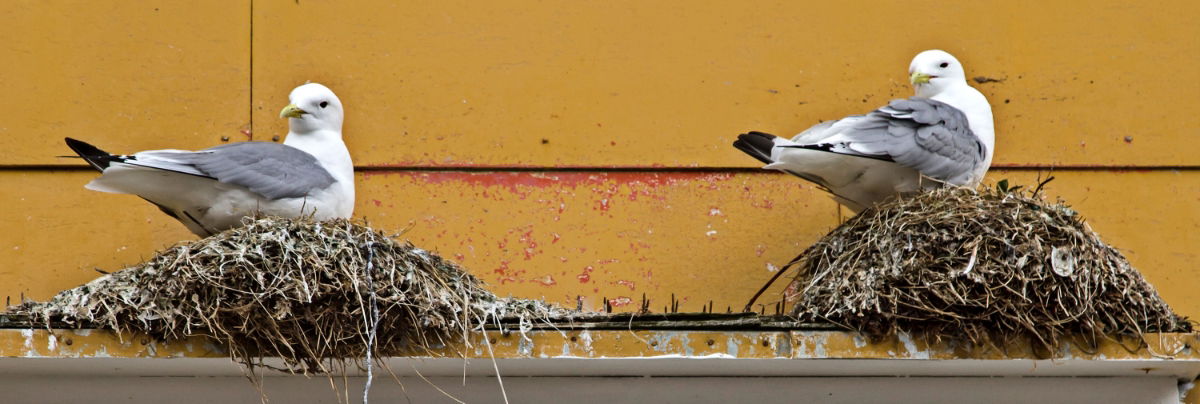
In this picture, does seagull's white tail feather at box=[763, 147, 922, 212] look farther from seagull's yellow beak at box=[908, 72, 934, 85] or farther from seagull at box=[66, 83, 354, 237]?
seagull at box=[66, 83, 354, 237]

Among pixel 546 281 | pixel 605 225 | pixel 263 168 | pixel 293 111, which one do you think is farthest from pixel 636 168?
pixel 263 168

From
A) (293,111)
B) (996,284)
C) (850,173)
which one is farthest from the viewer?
(293,111)

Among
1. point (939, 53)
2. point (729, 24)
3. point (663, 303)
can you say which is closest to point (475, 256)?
point (663, 303)

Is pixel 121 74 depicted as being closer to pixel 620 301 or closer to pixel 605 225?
pixel 605 225

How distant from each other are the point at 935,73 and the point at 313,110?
2.50m

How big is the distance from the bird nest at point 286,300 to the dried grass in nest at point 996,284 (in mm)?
1303

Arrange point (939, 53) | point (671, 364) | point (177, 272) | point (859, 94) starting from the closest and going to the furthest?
1. point (177, 272)
2. point (671, 364)
3. point (939, 53)
4. point (859, 94)

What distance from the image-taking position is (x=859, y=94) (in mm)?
6633

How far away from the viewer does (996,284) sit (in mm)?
4984

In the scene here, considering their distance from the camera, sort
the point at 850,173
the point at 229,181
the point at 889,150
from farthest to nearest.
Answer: the point at 850,173 < the point at 889,150 < the point at 229,181

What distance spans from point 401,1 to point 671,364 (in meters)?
2.44

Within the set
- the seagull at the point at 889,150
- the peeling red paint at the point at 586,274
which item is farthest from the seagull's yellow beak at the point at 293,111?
the seagull at the point at 889,150

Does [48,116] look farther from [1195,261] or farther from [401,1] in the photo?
[1195,261]

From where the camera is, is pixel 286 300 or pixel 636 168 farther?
pixel 636 168
